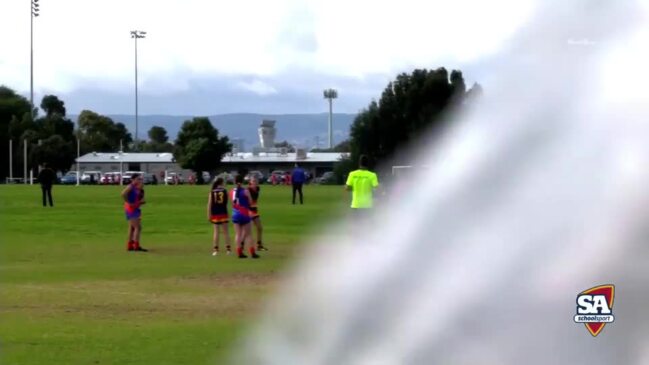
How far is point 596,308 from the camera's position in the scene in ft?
14.6

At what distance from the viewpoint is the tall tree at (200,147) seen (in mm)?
109062

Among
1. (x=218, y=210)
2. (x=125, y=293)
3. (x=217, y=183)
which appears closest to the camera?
(x=125, y=293)

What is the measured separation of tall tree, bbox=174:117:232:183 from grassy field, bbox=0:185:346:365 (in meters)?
80.9

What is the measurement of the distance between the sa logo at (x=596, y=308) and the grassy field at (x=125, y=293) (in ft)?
17.2

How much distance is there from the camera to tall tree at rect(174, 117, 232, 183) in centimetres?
10906

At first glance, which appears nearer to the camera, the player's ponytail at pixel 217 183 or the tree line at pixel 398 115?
the player's ponytail at pixel 217 183

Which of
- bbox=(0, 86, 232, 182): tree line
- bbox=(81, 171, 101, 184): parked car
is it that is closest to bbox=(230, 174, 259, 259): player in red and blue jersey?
bbox=(0, 86, 232, 182): tree line

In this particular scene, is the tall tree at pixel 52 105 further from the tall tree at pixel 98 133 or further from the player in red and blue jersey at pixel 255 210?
the player in red and blue jersey at pixel 255 210

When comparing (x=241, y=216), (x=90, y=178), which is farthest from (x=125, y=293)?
(x=90, y=178)

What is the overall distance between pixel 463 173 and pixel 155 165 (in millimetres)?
132761

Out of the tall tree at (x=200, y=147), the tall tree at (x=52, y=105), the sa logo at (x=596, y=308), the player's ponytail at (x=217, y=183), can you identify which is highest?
the tall tree at (x=52, y=105)

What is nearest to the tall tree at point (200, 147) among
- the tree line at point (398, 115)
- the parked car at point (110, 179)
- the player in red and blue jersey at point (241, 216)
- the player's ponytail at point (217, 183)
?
the parked car at point (110, 179)

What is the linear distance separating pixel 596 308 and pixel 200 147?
10485 cm

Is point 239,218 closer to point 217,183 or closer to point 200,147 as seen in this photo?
point 217,183
